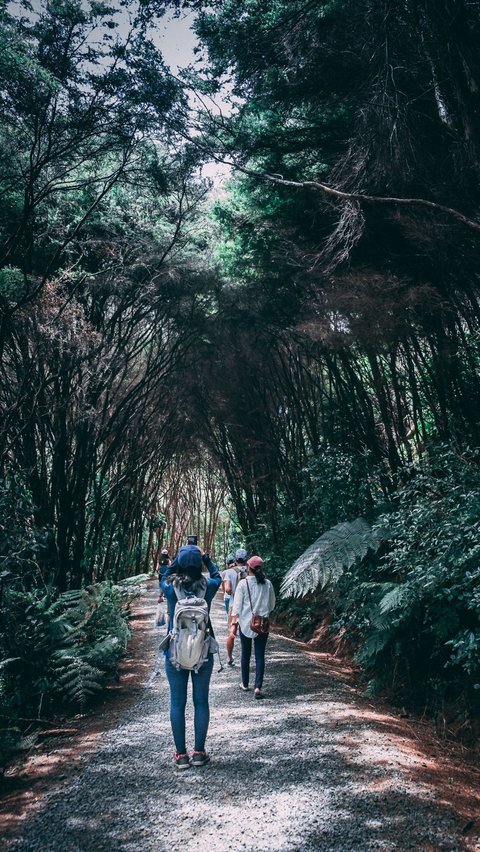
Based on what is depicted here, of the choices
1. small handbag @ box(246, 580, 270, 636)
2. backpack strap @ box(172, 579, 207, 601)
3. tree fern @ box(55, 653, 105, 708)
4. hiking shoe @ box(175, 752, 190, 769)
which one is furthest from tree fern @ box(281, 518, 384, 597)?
tree fern @ box(55, 653, 105, 708)

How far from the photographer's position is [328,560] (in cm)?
523

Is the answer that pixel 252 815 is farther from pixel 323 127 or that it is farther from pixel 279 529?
pixel 279 529

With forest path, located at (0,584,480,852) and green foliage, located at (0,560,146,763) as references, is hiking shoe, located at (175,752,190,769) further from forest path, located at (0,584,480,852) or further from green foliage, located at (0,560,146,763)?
green foliage, located at (0,560,146,763)

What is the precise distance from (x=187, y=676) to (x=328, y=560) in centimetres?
234

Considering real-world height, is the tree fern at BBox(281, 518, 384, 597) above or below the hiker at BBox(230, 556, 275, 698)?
above

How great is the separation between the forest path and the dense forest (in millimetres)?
810

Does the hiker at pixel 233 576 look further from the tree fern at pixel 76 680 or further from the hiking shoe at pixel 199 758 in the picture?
the hiking shoe at pixel 199 758

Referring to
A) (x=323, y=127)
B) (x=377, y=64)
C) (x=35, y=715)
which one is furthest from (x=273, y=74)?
(x=35, y=715)

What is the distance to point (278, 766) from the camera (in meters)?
3.27

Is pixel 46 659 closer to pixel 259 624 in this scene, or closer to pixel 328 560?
pixel 259 624

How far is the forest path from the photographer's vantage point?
2.49 meters

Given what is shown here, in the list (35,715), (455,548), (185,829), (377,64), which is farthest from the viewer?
(35,715)

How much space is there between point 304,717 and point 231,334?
755 centimetres

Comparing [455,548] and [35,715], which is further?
[35,715]
